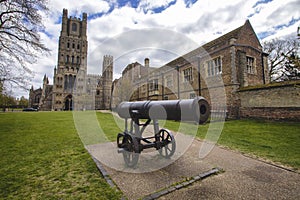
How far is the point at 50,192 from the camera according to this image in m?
2.52

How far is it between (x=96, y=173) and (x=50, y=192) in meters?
0.87

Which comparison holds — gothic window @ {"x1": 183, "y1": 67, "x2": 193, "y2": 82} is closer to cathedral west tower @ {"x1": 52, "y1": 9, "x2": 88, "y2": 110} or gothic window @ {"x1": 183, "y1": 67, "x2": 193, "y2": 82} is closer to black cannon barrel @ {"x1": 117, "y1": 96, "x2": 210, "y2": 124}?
black cannon barrel @ {"x1": 117, "y1": 96, "x2": 210, "y2": 124}

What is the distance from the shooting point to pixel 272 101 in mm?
9680

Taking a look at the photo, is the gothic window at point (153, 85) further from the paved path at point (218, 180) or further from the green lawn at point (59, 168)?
the paved path at point (218, 180)

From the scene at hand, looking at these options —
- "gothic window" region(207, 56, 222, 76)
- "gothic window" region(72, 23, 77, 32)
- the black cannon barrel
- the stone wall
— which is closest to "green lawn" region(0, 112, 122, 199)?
the black cannon barrel

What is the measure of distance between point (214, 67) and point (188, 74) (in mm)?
3472

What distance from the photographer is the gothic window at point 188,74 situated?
1674cm

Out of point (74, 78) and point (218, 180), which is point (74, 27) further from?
point (218, 180)

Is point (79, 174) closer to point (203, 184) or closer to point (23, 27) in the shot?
point (203, 184)

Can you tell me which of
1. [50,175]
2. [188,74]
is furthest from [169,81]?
[50,175]

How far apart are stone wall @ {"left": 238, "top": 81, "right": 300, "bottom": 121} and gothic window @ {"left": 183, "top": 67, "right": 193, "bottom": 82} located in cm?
592

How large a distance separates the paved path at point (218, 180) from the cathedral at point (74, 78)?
44285 mm

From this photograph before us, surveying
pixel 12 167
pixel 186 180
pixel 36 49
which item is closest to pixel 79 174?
pixel 12 167

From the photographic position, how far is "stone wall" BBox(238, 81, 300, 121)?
8.75 metres
